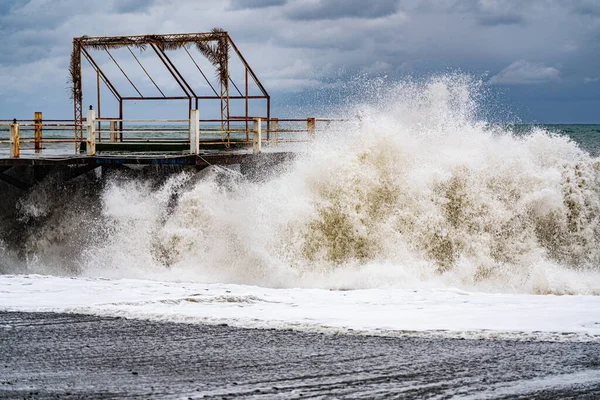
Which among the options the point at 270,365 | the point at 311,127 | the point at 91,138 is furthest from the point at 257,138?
the point at 270,365

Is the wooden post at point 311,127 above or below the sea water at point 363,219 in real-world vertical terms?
above

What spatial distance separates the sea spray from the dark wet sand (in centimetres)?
512

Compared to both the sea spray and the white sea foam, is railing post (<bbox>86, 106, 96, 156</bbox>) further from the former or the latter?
the white sea foam

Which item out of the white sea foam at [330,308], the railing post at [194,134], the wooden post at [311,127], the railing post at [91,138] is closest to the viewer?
the white sea foam at [330,308]

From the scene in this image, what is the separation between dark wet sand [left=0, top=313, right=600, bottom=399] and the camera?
5.43 metres

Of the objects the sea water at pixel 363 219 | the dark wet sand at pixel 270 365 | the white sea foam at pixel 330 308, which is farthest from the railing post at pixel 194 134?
the dark wet sand at pixel 270 365

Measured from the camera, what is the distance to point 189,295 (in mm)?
9812

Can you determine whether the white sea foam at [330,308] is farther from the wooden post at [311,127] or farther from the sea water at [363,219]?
the wooden post at [311,127]

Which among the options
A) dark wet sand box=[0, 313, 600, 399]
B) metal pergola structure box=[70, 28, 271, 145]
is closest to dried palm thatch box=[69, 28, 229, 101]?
metal pergola structure box=[70, 28, 271, 145]

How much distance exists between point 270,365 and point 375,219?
26.9 ft

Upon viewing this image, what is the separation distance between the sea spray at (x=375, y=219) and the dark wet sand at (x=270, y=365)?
5.12 m

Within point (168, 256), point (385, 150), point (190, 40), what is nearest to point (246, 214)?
point (168, 256)

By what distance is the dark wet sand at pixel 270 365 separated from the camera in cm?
543

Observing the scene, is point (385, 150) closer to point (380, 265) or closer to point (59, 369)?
point (380, 265)
